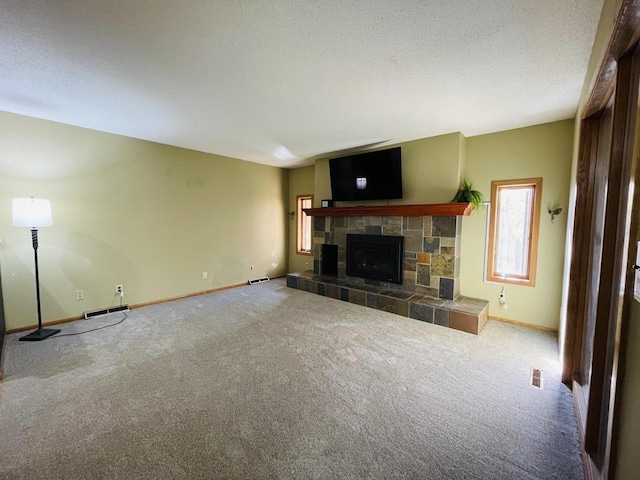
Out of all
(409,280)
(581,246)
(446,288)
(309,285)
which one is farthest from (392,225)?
(581,246)

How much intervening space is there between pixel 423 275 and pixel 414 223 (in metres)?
0.77

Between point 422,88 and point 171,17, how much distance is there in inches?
78.8

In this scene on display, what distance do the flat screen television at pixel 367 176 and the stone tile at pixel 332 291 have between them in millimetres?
1536

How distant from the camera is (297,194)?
20.3 ft

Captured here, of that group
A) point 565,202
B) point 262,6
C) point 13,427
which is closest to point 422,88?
point 262,6

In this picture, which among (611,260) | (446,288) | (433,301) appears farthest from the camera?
(446,288)

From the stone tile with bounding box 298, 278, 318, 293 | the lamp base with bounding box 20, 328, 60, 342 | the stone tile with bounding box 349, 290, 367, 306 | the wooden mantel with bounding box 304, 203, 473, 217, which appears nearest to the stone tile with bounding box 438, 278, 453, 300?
the wooden mantel with bounding box 304, 203, 473, 217

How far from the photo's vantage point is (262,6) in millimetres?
1512

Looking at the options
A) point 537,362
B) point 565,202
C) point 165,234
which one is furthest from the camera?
point 165,234

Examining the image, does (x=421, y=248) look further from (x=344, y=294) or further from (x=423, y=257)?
(x=344, y=294)

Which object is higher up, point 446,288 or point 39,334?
point 446,288

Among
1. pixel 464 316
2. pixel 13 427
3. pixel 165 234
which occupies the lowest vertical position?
pixel 13 427

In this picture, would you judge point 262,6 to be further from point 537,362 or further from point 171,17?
point 537,362

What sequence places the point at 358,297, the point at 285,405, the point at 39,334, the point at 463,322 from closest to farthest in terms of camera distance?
the point at 285,405 → the point at 39,334 → the point at 463,322 → the point at 358,297
